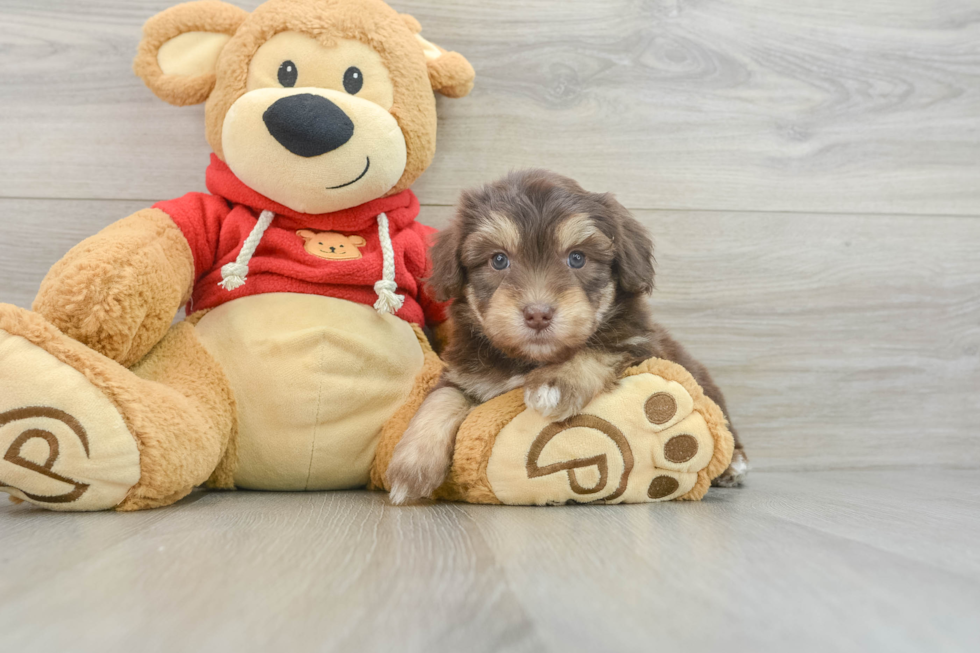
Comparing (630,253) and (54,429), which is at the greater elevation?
(630,253)

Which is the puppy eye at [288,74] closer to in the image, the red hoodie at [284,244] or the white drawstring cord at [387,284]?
the red hoodie at [284,244]

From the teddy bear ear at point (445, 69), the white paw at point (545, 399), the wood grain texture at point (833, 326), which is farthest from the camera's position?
the wood grain texture at point (833, 326)

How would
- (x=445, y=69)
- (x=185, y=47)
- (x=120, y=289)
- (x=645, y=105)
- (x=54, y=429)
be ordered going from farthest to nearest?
(x=645, y=105) < (x=445, y=69) < (x=185, y=47) < (x=120, y=289) < (x=54, y=429)

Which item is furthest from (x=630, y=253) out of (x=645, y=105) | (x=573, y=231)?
(x=645, y=105)

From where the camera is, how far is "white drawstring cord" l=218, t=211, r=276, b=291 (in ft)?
6.19

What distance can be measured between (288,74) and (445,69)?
484mm

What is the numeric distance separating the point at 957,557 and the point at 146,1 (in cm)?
274

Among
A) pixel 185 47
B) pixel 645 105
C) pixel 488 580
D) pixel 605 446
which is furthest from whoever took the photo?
pixel 645 105

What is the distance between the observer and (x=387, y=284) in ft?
6.48

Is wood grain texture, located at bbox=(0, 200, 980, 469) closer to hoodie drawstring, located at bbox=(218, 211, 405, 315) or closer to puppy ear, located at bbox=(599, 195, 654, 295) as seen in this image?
puppy ear, located at bbox=(599, 195, 654, 295)

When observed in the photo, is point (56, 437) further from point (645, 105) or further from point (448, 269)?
point (645, 105)

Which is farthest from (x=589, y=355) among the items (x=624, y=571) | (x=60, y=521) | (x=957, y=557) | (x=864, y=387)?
(x=864, y=387)

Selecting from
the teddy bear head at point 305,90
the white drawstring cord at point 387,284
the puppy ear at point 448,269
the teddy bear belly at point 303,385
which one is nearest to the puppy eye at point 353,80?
the teddy bear head at point 305,90

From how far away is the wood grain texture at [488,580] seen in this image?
0.82 m
